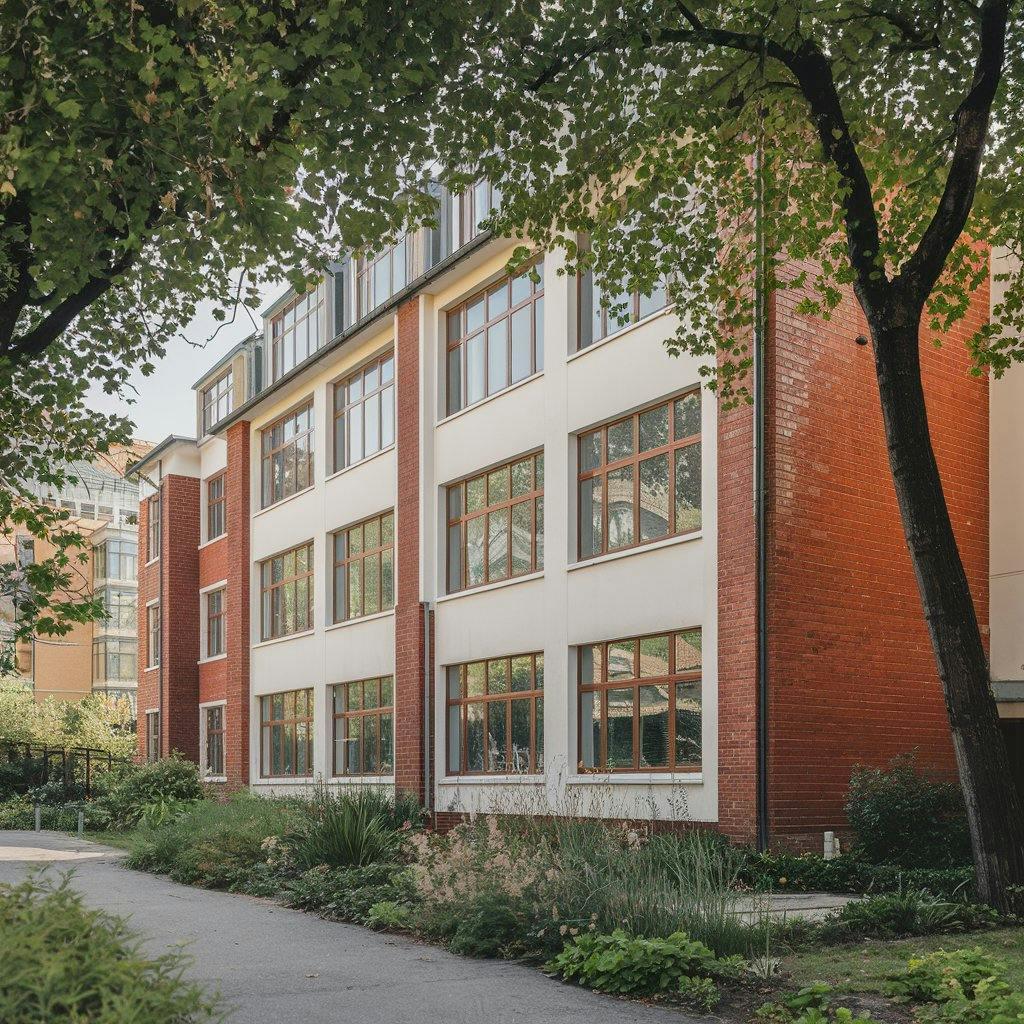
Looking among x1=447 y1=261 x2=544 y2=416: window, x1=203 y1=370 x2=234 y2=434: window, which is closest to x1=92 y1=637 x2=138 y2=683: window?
x1=203 y1=370 x2=234 y2=434: window

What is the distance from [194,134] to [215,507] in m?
28.7

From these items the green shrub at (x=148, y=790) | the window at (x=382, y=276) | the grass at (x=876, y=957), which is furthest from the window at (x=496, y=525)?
the grass at (x=876, y=957)

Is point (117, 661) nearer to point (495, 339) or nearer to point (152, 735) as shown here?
point (152, 735)

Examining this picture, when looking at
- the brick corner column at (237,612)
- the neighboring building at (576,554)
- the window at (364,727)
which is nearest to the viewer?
the neighboring building at (576,554)

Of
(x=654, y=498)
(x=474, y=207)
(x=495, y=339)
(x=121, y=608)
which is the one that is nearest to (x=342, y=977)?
(x=654, y=498)

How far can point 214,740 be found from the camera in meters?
35.7

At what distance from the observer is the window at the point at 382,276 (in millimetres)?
25453

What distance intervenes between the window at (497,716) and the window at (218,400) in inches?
563

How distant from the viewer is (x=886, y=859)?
15.7 metres

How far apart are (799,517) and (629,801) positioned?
14.7 ft

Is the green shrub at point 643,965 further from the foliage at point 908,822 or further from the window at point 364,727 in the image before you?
the window at point 364,727

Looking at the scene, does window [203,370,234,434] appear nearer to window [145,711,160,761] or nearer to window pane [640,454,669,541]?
window [145,711,160,761]

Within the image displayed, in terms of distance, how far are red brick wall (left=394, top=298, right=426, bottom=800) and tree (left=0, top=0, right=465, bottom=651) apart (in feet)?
43.0

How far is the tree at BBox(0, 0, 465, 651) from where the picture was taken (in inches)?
321
